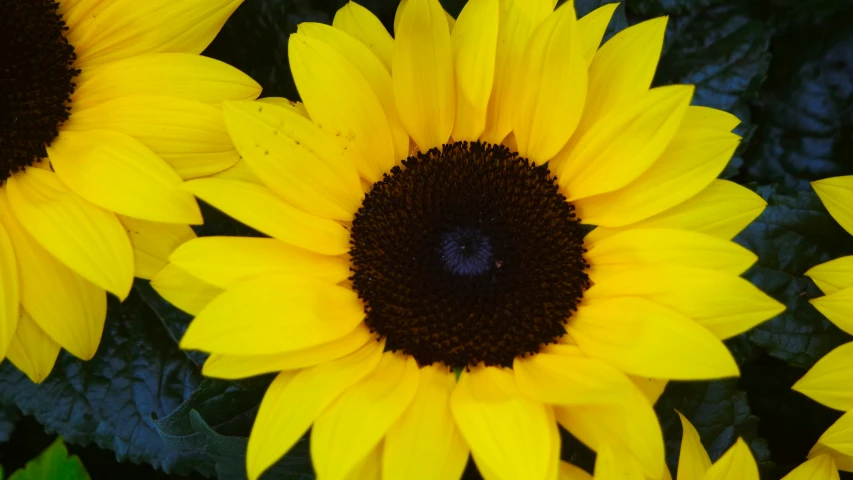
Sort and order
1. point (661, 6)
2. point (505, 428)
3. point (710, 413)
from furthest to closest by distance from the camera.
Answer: point (661, 6) → point (710, 413) → point (505, 428)

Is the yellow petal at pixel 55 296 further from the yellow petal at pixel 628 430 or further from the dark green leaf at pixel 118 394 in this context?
the yellow petal at pixel 628 430

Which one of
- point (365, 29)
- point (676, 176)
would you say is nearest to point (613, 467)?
point (676, 176)

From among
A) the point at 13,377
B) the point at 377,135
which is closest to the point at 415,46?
the point at 377,135

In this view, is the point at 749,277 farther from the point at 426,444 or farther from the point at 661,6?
the point at 426,444

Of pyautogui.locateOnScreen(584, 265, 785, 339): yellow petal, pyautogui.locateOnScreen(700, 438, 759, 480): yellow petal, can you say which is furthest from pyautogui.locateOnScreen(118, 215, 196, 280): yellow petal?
pyautogui.locateOnScreen(700, 438, 759, 480): yellow petal

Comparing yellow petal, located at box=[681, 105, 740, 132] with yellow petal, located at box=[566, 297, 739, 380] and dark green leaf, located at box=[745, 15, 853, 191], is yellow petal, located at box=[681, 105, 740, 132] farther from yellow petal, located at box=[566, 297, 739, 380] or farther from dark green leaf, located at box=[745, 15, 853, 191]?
dark green leaf, located at box=[745, 15, 853, 191]

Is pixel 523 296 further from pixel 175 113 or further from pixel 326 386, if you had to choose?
pixel 175 113
